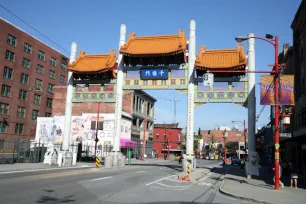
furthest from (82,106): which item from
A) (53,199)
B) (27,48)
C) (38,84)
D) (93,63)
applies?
(53,199)

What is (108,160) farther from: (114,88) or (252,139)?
(252,139)

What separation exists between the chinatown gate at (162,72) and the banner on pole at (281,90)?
6.70m

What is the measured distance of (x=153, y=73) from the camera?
28.5m

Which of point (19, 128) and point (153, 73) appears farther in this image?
point (19, 128)

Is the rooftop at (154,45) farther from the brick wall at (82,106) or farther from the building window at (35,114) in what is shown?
the building window at (35,114)

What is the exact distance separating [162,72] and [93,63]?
25.6 feet

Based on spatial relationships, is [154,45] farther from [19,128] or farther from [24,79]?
[19,128]

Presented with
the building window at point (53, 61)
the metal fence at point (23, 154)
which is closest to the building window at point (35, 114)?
the building window at point (53, 61)

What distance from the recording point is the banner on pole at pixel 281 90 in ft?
58.1

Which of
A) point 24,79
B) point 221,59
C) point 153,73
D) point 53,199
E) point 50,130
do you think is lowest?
point 53,199

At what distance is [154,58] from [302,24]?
46.9 ft

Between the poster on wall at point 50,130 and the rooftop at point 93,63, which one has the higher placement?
the rooftop at point 93,63

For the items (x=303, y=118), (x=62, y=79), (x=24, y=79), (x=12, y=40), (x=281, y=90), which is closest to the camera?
(x=281, y=90)

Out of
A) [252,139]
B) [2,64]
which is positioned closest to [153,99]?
[2,64]
